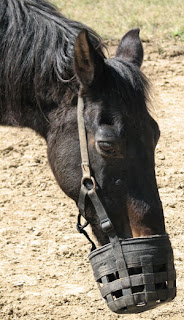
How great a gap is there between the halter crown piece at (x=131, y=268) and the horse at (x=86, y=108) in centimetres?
4

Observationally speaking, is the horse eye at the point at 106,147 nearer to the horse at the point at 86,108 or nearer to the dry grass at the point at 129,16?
the horse at the point at 86,108

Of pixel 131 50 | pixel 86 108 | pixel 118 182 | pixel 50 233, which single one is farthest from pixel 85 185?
pixel 50 233

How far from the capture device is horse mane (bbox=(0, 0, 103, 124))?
303 centimetres

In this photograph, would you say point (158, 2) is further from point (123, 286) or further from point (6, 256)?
point (123, 286)

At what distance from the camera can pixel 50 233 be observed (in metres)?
4.66

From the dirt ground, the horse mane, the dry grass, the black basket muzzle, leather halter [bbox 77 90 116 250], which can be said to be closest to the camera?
the black basket muzzle

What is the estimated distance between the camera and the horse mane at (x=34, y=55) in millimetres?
3033

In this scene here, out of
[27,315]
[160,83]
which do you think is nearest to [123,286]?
[27,315]

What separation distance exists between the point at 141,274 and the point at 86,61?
1.16m

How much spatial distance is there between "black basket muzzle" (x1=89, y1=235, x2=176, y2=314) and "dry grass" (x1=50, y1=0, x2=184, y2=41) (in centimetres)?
583

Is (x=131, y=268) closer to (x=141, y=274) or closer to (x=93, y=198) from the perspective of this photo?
(x=141, y=274)

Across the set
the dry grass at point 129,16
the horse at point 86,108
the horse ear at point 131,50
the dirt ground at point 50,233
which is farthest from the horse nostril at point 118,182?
the dry grass at point 129,16

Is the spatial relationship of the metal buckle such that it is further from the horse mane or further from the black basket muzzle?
the horse mane

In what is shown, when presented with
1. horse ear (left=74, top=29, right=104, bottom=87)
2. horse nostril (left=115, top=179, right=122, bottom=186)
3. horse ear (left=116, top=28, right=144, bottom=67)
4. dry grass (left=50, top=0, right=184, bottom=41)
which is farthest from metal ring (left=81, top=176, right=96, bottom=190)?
dry grass (left=50, top=0, right=184, bottom=41)
